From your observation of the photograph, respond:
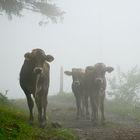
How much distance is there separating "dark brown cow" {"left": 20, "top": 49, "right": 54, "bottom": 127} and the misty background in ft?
128

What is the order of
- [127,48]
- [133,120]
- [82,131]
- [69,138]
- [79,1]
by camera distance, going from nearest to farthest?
1. [69,138]
2. [82,131]
3. [133,120]
4. [127,48]
5. [79,1]

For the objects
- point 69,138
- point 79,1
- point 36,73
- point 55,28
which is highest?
point 79,1

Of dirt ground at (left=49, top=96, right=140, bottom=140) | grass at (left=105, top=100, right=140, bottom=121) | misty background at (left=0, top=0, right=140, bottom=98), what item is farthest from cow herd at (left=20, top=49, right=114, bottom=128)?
misty background at (left=0, top=0, right=140, bottom=98)

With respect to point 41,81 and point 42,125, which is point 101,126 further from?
point 42,125

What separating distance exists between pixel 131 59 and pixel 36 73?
67260mm

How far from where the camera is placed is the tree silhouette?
23.1 metres

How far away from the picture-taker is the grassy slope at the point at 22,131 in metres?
11.3

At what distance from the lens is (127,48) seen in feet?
328

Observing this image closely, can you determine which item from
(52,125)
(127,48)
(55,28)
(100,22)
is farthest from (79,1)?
(52,125)

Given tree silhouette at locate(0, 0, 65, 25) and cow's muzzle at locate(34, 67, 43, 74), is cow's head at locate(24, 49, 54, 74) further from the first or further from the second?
tree silhouette at locate(0, 0, 65, 25)

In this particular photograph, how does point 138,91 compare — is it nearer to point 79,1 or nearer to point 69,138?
point 69,138

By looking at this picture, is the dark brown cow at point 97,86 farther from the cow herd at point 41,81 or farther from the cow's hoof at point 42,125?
the cow's hoof at point 42,125

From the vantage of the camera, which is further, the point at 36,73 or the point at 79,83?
the point at 79,83

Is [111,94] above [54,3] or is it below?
below
